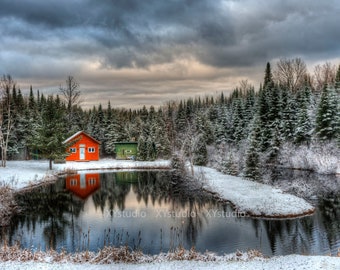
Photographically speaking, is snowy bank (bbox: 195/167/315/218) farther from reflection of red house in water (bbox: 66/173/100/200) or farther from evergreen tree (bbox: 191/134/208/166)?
evergreen tree (bbox: 191/134/208/166)

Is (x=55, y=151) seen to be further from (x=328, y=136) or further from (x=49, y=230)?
(x=328, y=136)

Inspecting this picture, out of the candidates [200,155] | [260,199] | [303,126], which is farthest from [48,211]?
[303,126]

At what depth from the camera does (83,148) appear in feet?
163

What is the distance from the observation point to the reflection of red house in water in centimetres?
2605

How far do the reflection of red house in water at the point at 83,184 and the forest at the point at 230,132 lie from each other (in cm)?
417

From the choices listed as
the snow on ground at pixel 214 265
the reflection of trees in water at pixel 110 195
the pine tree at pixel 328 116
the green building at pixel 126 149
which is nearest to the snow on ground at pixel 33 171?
the reflection of trees in water at pixel 110 195

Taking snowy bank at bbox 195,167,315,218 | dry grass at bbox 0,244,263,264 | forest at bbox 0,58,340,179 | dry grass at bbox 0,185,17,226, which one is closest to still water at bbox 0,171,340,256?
dry grass at bbox 0,185,17,226

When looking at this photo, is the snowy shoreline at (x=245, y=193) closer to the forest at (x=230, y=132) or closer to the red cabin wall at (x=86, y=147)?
the forest at (x=230, y=132)

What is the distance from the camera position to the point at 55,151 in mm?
35969

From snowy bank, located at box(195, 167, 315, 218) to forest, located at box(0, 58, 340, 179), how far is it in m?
4.35

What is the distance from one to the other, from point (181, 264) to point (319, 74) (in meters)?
77.2

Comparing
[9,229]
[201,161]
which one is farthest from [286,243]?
[201,161]

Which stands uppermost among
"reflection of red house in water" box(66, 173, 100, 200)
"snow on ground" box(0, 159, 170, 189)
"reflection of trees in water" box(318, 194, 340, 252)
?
"snow on ground" box(0, 159, 170, 189)

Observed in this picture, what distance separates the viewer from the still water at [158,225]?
43.5 feet
